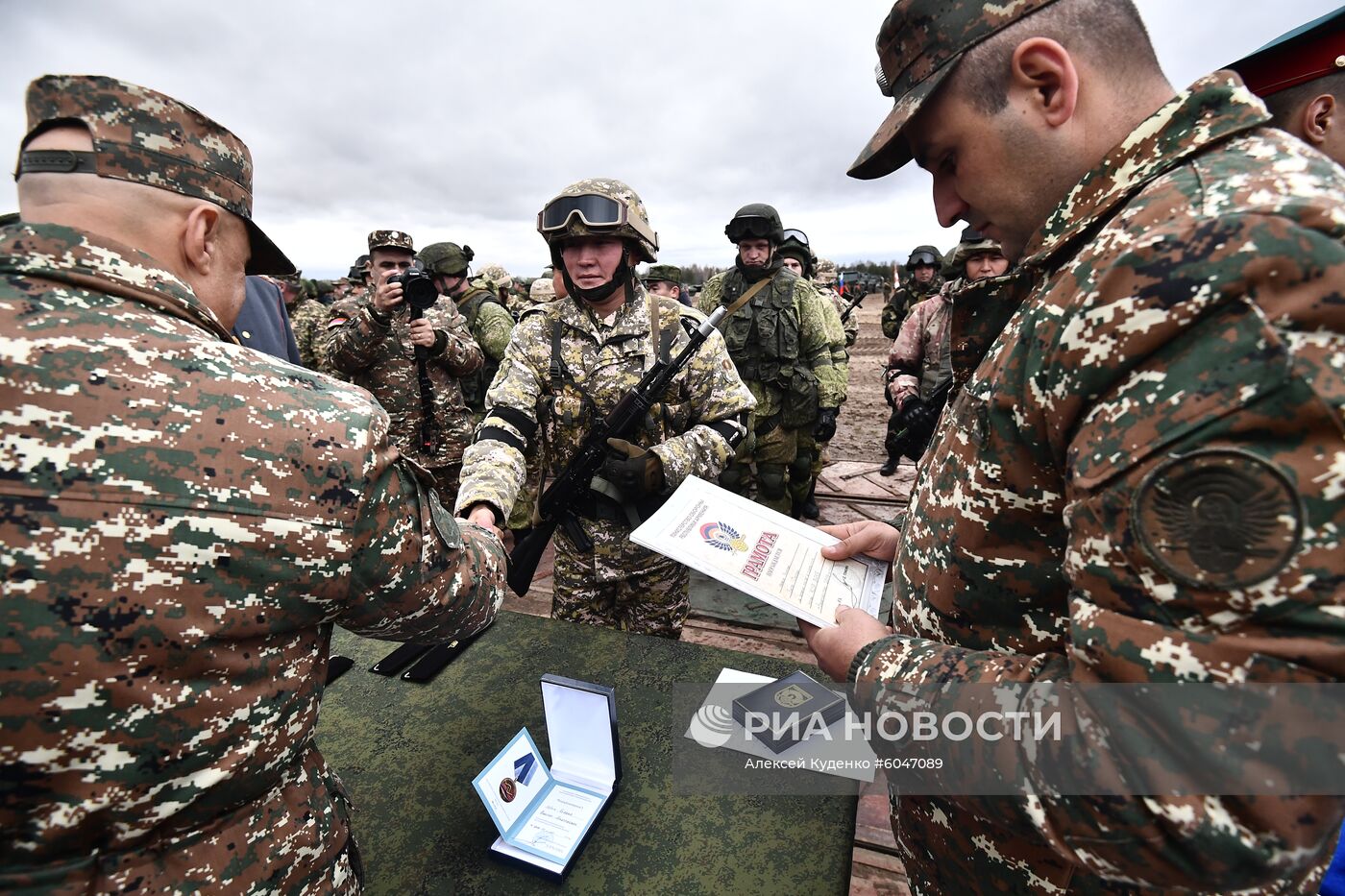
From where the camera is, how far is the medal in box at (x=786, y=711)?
1717mm

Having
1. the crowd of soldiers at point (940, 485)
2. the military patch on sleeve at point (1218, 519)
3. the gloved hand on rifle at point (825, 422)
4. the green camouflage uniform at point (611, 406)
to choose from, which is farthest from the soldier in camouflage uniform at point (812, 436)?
the military patch on sleeve at point (1218, 519)

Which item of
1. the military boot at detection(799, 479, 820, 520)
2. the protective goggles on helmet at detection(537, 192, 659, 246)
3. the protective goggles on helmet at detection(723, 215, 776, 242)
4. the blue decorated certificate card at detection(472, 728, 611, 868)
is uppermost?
the protective goggles on helmet at detection(723, 215, 776, 242)

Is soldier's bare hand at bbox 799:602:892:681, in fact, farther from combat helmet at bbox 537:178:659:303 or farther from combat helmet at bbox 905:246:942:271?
combat helmet at bbox 905:246:942:271

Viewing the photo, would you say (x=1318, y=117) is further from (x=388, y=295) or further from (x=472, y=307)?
(x=472, y=307)

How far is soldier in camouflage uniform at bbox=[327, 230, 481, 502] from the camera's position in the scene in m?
4.29

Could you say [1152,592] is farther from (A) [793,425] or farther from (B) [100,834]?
(A) [793,425]

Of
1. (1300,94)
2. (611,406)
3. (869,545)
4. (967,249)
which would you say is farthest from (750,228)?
(869,545)

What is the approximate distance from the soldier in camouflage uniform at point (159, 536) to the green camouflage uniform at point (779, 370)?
455 centimetres

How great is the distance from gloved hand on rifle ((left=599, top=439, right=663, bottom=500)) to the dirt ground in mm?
5949

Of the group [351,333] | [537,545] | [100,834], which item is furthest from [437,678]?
[351,333]

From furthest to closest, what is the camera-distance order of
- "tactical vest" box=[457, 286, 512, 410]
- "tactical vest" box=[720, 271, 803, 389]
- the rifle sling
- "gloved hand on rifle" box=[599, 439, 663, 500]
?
"tactical vest" box=[457, 286, 512, 410], "tactical vest" box=[720, 271, 803, 389], the rifle sling, "gloved hand on rifle" box=[599, 439, 663, 500]

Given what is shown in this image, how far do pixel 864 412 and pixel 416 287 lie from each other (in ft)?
30.0

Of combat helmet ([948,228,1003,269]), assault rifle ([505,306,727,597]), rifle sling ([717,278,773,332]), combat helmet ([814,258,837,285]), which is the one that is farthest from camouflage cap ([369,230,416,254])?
combat helmet ([814,258,837,285])

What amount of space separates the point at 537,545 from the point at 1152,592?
2.47 m
